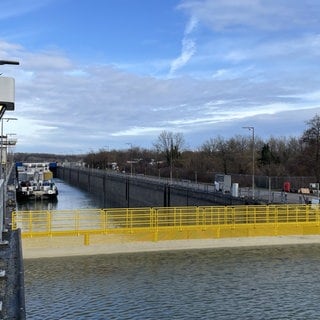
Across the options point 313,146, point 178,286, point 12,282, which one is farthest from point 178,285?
point 313,146

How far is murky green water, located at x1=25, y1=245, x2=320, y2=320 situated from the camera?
54.3 ft

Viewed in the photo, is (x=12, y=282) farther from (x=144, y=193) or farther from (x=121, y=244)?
(x=144, y=193)

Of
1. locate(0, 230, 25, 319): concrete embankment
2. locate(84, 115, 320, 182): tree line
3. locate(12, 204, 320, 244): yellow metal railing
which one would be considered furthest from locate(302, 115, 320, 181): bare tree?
locate(0, 230, 25, 319): concrete embankment

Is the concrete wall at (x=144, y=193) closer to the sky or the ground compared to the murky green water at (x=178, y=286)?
closer to the sky

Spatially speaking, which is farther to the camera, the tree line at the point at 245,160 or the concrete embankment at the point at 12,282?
the tree line at the point at 245,160

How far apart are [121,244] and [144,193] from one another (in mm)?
44173

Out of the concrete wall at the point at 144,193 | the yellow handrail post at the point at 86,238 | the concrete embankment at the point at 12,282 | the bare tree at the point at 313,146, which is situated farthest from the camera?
the bare tree at the point at 313,146

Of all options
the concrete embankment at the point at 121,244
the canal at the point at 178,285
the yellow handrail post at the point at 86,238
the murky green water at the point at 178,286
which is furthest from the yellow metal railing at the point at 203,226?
the murky green water at the point at 178,286

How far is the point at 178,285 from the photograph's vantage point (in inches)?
781

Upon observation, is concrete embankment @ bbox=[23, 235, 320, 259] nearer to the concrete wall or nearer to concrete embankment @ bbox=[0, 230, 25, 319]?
the concrete wall

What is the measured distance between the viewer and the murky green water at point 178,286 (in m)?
16.5

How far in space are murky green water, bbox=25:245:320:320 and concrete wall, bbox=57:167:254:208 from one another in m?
17.4

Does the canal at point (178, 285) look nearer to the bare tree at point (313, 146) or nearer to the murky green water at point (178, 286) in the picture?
the murky green water at point (178, 286)

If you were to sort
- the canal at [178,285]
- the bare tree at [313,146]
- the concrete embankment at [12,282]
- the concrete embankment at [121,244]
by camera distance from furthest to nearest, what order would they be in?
the bare tree at [313,146] < the concrete embankment at [121,244] < the canal at [178,285] < the concrete embankment at [12,282]
